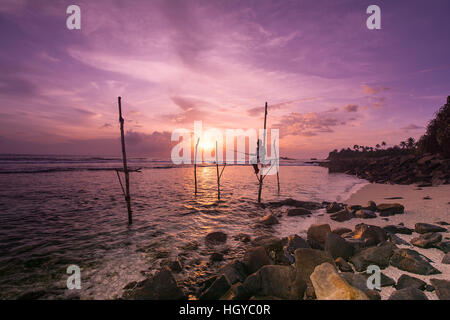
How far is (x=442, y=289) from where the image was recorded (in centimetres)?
444

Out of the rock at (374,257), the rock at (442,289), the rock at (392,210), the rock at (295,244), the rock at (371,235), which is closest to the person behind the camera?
the rock at (442,289)

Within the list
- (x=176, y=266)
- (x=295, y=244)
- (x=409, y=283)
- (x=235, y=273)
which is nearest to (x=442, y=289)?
(x=409, y=283)

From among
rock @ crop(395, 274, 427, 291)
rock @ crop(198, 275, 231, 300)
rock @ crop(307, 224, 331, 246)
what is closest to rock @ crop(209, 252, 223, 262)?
rock @ crop(198, 275, 231, 300)

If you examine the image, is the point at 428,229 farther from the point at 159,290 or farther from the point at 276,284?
the point at 159,290

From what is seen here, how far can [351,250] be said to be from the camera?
6.83 meters

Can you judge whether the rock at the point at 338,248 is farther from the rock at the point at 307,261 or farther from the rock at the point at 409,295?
the rock at the point at 409,295

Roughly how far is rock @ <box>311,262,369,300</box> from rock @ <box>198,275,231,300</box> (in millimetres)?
2320

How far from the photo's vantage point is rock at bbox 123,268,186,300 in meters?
5.01

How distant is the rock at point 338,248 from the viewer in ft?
22.0

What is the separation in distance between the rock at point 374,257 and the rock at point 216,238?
583cm

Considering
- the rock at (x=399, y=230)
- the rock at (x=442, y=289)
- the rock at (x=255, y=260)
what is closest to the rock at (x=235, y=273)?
the rock at (x=255, y=260)

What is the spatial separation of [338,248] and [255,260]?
309 cm

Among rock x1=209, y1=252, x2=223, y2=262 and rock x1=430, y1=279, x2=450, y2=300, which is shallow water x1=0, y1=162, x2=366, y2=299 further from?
rock x1=430, y1=279, x2=450, y2=300
